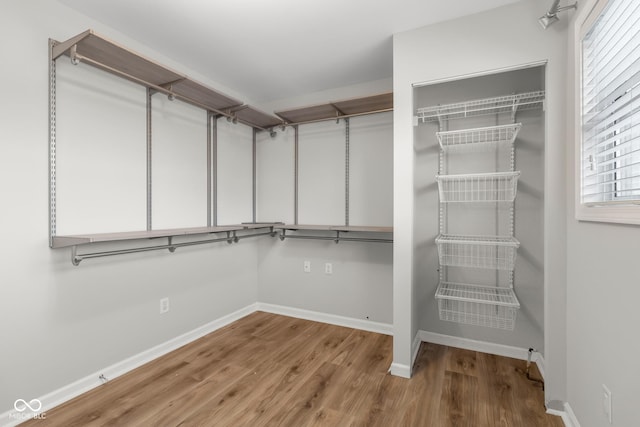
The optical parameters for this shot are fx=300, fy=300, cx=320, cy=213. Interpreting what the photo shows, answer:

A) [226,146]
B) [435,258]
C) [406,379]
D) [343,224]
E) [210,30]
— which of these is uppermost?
[210,30]

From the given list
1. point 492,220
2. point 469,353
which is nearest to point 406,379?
point 469,353

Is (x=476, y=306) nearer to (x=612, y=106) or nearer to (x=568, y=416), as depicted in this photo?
(x=568, y=416)

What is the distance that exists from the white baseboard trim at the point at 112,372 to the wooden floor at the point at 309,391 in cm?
6

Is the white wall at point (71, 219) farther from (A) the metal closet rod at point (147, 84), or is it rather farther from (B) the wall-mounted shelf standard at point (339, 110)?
(B) the wall-mounted shelf standard at point (339, 110)

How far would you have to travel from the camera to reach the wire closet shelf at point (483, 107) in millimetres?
2066

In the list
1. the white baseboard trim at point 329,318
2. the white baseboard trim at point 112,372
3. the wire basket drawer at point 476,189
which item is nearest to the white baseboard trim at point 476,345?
the white baseboard trim at point 329,318

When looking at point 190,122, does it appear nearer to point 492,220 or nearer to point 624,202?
point 492,220

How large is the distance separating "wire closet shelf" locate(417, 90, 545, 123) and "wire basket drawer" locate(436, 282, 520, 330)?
135 cm

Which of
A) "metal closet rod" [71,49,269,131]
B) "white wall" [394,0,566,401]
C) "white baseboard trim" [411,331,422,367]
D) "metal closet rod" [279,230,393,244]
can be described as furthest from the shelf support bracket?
"white baseboard trim" [411,331,422,367]

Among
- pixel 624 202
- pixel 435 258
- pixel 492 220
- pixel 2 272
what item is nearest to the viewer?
pixel 624 202

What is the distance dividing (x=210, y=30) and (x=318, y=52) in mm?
813

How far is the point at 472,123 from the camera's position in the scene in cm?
243

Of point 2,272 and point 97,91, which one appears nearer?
point 2,272

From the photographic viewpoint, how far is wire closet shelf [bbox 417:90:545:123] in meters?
2.07
